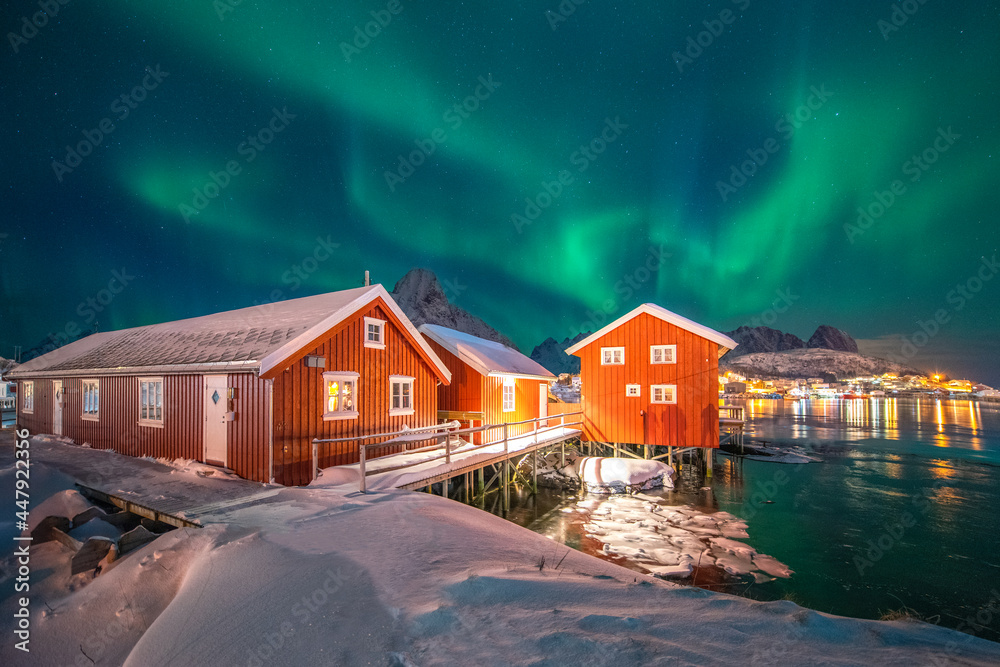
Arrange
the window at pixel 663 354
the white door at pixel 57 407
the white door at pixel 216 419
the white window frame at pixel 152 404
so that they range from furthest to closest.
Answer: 1. the window at pixel 663 354
2. the white door at pixel 57 407
3. the white window frame at pixel 152 404
4. the white door at pixel 216 419

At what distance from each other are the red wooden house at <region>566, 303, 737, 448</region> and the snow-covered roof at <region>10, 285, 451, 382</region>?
29.4 ft

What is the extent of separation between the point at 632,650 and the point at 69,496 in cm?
1251

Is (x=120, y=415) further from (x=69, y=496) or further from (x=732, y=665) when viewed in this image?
(x=732, y=665)

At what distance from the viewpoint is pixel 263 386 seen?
1133 centimetres

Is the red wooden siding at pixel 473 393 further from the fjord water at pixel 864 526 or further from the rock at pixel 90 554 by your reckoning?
the rock at pixel 90 554

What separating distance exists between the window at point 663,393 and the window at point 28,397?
2925 cm

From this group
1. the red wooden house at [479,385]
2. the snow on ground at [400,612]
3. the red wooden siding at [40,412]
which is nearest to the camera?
the snow on ground at [400,612]

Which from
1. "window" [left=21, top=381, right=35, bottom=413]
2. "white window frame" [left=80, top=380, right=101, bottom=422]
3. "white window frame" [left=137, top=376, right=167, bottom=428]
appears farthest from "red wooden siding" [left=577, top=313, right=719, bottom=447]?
"window" [left=21, top=381, right=35, bottom=413]

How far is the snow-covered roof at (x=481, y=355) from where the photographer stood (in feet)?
68.8

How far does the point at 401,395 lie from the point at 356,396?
7.29ft

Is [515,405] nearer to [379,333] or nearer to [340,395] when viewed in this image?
[379,333]

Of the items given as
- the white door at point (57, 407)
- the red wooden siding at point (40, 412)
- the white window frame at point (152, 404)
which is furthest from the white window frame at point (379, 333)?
the red wooden siding at point (40, 412)

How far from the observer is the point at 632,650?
13.3 ft

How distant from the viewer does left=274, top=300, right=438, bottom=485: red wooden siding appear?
1159 centimetres
